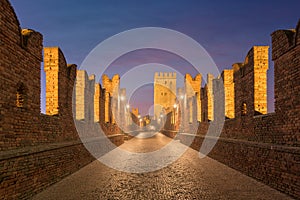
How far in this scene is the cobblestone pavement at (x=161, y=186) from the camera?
6.65m

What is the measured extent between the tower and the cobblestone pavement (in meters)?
70.2

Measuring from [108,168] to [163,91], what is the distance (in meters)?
73.0

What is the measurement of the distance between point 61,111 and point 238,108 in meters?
6.60

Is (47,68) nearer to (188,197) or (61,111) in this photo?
(61,111)

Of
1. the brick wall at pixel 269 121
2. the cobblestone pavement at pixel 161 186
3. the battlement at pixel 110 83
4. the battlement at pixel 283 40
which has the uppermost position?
the battlement at pixel 110 83

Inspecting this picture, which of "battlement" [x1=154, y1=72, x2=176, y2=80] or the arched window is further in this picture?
"battlement" [x1=154, y1=72, x2=176, y2=80]

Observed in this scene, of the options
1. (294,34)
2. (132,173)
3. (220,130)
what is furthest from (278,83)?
(220,130)

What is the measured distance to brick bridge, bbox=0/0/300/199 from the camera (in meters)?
6.32

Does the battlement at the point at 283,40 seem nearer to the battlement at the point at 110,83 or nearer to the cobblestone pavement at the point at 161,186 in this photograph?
the cobblestone pavement at the point at 161,186

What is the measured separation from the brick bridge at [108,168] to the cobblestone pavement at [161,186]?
0.02 meters

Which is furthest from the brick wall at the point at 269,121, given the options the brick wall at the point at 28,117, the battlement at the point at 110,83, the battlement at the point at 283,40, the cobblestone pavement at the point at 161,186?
the battlement at the point at 110,83

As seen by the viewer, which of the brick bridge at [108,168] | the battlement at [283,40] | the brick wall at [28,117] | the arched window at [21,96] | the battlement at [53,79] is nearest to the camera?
the brick wall at [28,117]

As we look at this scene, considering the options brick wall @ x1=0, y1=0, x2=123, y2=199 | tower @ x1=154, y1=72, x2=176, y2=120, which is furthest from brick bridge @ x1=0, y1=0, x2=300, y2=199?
tower @ x1=154, y1=72, x2=176, y2=120

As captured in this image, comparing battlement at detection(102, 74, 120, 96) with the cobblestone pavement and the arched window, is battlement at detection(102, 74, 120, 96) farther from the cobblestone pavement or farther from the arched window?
the arched window
